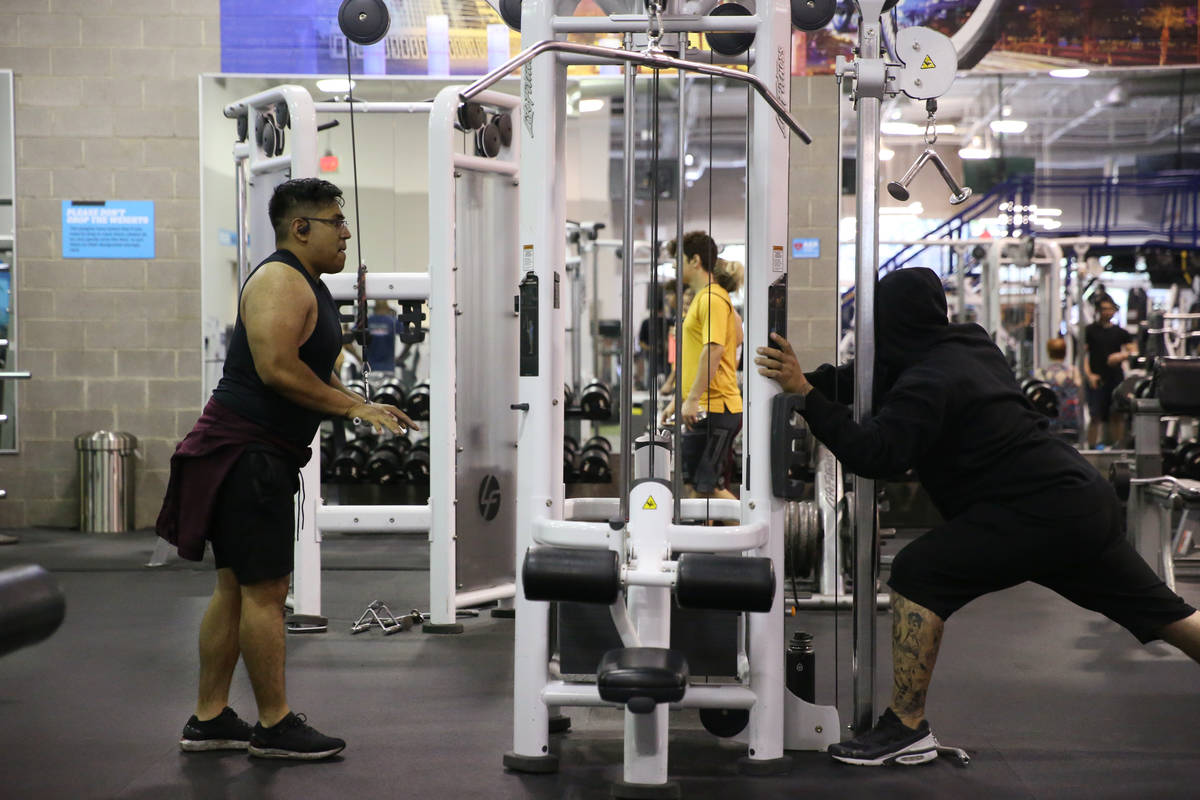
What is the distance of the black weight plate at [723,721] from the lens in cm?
305

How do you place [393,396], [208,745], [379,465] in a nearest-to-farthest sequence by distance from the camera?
[208,745] → [379,465] → [393,396]

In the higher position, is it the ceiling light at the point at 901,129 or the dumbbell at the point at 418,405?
the ceiling light at the point at 901,129

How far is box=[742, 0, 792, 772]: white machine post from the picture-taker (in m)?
2.86

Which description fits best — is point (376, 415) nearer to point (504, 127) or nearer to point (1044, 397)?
point (504, 127)

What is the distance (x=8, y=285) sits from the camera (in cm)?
742

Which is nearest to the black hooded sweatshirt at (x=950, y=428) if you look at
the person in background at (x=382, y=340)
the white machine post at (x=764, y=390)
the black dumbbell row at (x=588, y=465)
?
the white machine post at (x=764, y=390)

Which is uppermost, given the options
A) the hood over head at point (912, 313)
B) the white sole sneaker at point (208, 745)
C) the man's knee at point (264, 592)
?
the hood over head at point (912, 313)

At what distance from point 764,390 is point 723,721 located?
88cm

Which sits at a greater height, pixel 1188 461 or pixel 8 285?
pixel 8 285

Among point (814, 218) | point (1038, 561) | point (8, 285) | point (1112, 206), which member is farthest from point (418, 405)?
point (1112, 206)

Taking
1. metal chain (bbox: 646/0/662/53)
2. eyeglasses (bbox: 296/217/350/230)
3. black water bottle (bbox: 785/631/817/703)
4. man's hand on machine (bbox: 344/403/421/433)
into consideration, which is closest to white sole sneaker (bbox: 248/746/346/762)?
man's hand on machine (bbox: 344/403/421/433)

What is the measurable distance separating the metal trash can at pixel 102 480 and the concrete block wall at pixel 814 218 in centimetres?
414

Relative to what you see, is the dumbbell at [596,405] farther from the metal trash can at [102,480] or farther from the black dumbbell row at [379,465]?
the metal trash can at [102,480]

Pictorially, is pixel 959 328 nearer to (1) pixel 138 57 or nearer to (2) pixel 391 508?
(2) pixel 391 508
